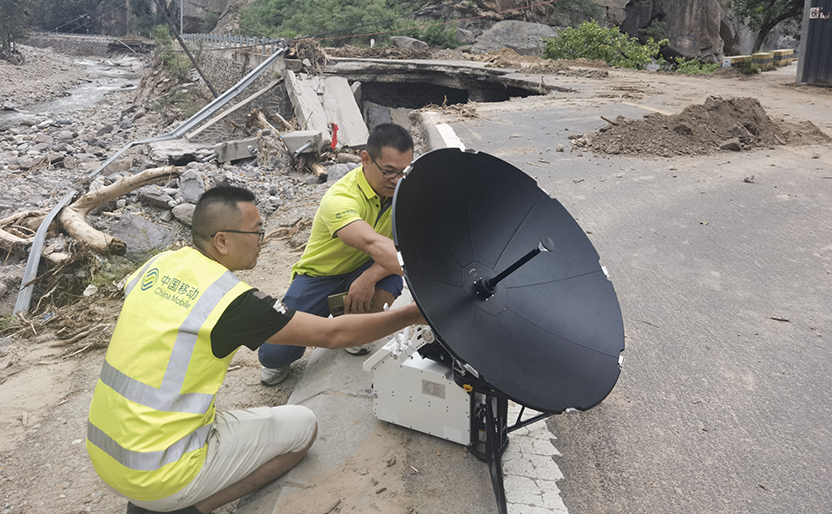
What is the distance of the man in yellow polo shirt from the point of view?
3092 millimetres

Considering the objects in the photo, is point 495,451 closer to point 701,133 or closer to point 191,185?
point 701,133

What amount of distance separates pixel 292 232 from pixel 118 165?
7250mm

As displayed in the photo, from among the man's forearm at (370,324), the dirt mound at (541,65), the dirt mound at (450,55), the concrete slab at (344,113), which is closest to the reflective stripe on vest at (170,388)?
the man's forearm at (370,324)

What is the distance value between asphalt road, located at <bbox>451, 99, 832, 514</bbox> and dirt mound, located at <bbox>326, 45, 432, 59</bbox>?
636 inches

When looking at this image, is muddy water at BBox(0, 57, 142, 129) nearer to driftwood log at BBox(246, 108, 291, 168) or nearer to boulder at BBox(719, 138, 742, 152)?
driftwood log at BBox(246, 108, 291, 168)

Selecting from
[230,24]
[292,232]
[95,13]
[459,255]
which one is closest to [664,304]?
[459,255]

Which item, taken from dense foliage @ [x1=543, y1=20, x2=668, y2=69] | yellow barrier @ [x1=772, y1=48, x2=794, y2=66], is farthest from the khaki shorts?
yellow barrier @ [x1=772, y1=48, x2=794, y2=66]

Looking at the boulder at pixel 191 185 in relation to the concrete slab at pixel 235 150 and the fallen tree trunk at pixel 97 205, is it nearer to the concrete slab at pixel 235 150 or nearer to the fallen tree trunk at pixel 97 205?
the fallen tree trunk at pixel 97 205

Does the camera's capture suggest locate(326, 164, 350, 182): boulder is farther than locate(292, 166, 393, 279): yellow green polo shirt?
Yes

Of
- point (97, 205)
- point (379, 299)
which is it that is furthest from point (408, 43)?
point (379, 299)

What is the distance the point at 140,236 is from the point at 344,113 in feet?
28.3

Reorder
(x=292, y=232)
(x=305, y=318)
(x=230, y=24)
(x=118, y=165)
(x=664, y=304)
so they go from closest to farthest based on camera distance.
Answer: (x=305, y=318)
(x=664, y=304)
(x=292, y=232)
(x=118, y=165)
(x=230, y=24)

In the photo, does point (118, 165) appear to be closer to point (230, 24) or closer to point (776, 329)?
point (776, 329)

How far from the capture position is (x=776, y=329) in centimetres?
347
